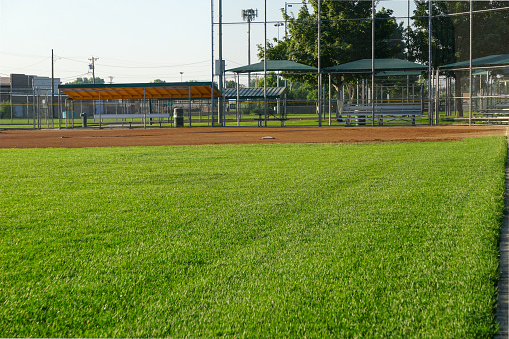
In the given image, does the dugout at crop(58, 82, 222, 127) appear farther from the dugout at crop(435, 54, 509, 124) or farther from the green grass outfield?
the green grass outfield

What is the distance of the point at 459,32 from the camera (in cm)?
3100

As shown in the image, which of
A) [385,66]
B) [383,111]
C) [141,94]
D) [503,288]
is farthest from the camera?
[141,94]

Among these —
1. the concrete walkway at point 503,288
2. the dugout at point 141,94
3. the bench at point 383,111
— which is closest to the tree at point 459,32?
the bench at point 383,111

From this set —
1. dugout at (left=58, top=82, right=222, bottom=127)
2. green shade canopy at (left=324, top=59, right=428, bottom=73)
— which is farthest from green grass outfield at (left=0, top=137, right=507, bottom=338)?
dugout at (left=58, top=82, right=222, bottom=127)

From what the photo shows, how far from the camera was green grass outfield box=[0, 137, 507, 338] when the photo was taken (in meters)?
2.70

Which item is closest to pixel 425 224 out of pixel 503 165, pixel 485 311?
pixel 485 311

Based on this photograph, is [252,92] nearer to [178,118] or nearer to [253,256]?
[178,118]

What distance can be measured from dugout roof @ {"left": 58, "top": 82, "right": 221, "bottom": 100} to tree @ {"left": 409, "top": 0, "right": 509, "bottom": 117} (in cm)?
Answer: 1275

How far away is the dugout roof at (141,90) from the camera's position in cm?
3303

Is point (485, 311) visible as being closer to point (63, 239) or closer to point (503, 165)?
point (63, 239)

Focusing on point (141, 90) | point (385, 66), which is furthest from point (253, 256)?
point (141, 90)

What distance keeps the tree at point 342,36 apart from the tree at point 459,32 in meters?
2.25

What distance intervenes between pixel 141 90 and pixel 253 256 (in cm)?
3343

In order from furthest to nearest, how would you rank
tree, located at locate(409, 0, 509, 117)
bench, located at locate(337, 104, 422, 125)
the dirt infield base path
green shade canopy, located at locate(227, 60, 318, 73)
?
1. tree, located at locate(409, 0, 509, 117)
2. green shade canopy, located at locate(227, 60, 318, 73)
3. bench, located at locate(337, 104, 422, 125)
4. the dirt infield base path
